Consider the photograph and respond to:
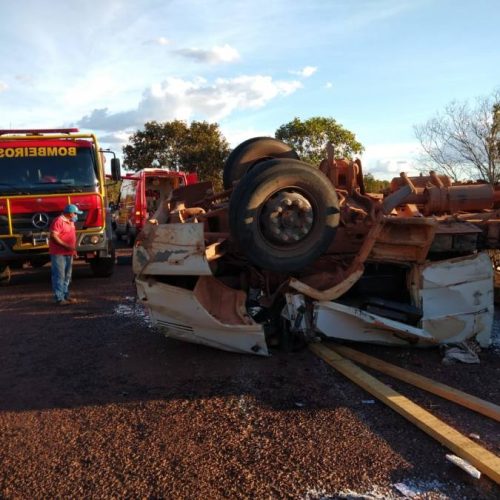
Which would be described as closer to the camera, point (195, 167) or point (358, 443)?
point (358, 443)

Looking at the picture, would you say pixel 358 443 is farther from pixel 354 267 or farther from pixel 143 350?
pixel 143 350

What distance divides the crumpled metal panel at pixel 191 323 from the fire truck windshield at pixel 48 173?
4911 millimetres

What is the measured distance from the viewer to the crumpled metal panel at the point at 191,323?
4.34 meters

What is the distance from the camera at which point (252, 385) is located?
13.3 ft

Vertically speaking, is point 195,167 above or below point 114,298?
above

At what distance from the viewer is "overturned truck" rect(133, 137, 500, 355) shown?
4340 millimetres

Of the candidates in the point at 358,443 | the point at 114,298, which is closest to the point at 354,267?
the point at 358,443

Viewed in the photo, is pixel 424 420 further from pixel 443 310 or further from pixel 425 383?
pixel 443 310

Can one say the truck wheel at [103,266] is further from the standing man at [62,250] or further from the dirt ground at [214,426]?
the dirt ground at [214,426]

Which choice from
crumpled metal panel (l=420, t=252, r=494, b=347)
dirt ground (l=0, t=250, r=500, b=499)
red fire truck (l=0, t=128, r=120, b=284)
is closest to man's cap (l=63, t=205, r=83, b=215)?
red fire truck (l=0, t=128, r=120, b=284)

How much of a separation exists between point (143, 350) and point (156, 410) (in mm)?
1481

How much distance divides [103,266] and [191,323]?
6044 mm

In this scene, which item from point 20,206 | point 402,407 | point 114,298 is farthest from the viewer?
point 20,206

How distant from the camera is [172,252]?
14.4 feet
